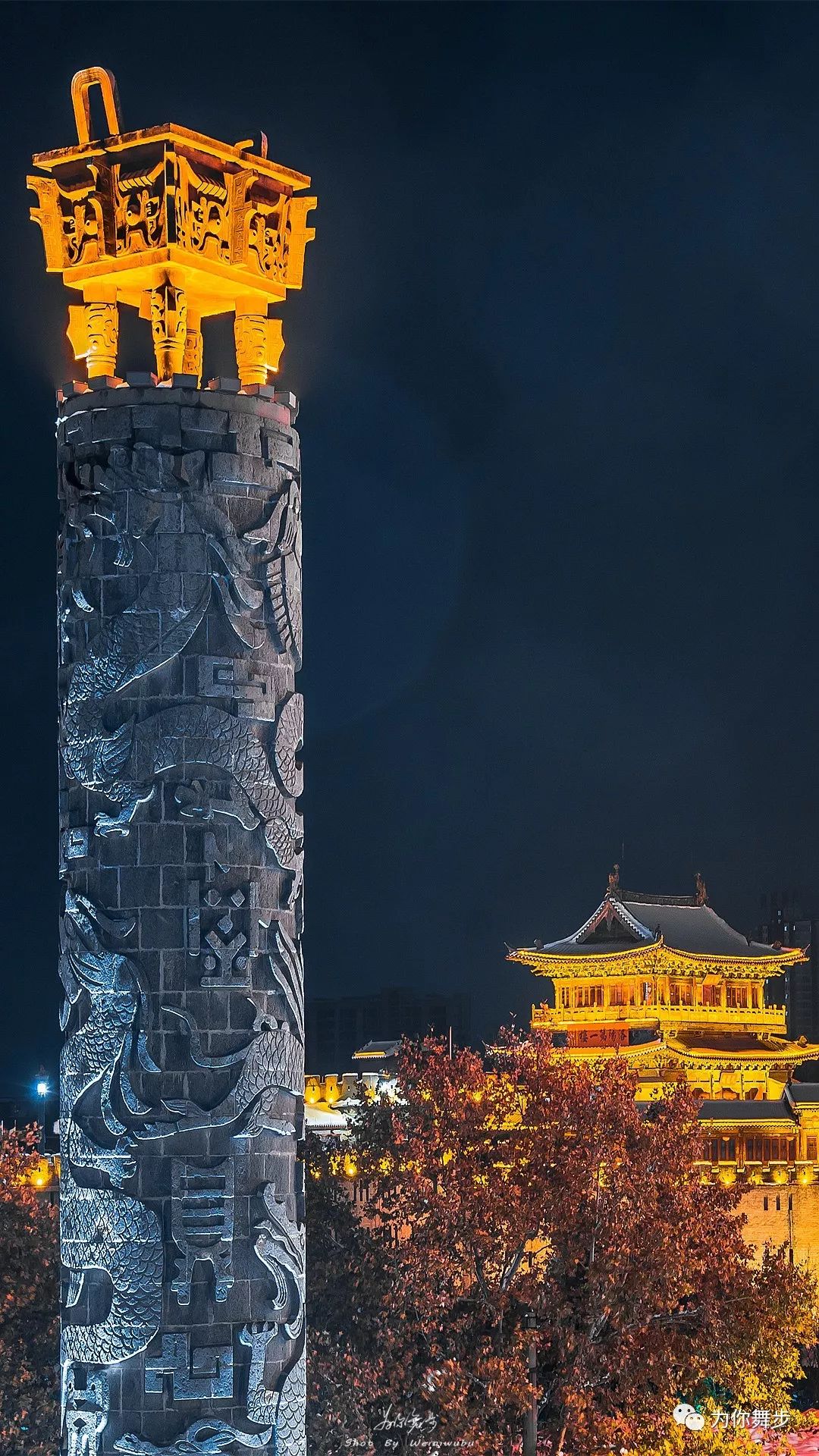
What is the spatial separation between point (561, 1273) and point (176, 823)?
287 inches

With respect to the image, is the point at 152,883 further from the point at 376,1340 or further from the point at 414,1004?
the point at 414,1004

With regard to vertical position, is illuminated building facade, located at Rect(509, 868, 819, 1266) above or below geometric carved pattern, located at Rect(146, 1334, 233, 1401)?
above

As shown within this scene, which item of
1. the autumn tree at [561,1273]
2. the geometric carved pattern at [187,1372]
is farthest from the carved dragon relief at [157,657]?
the autumn tree at [561,1273]

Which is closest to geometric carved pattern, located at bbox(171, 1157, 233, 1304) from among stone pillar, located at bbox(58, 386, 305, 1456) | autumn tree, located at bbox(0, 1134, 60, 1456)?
stone pillar, located at bbox(58, 386, 305, 1456)

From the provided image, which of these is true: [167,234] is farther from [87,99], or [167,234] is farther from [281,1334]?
[281,1334]

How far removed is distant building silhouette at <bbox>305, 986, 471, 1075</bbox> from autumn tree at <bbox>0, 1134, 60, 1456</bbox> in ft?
197

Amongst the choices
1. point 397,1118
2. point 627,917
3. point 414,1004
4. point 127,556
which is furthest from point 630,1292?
point 414,1004

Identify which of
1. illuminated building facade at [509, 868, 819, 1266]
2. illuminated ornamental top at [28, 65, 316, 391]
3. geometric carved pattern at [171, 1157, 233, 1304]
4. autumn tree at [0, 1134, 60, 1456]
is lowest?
autumn tree at [0, 1134, 60, 1456]

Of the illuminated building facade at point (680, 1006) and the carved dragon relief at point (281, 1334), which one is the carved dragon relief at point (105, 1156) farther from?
the illuminated building facade at point (680, 1006)

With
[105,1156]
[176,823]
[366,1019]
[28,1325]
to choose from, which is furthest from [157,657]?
[366,1019]

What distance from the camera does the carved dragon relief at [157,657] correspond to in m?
9.45

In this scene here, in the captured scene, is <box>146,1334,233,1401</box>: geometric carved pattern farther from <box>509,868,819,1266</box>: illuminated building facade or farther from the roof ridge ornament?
<box>509,868,819,1266</box>: illuminated building facade

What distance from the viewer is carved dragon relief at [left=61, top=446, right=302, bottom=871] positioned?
31.0ft

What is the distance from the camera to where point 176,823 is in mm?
9391
